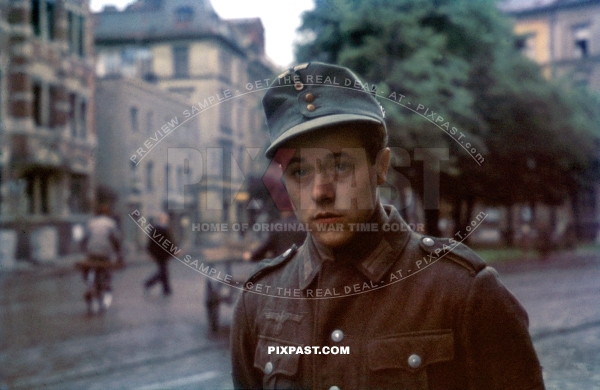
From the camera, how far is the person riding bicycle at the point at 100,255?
26.8ft

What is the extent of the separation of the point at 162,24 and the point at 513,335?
2088 mm

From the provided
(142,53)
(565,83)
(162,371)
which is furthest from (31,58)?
(565,83)

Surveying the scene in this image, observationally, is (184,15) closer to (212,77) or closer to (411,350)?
(212,77)

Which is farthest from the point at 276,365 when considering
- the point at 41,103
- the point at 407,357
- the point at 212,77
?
the point at 41,103

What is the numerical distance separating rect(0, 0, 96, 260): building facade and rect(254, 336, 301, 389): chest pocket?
7.50 ft

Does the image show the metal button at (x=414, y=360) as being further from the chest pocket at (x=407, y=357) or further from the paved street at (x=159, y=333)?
the paved street at (x=159, y=333)

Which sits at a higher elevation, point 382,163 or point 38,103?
point 38,103

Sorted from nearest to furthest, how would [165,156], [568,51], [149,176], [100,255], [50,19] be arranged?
1. [165,156]
2. [149,176]
3. [568,51]
4. [50,19]
5. [100,255]

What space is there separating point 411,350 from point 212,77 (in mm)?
1492

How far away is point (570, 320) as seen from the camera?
291cm

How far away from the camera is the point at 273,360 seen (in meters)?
1.65

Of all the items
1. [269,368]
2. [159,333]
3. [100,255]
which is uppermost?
[269,368]

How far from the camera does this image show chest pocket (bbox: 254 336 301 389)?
1.62m

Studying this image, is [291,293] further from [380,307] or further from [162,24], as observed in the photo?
[162,24]
